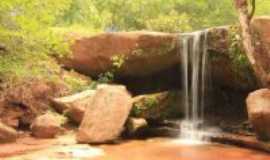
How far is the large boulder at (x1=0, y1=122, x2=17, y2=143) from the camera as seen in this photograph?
8914 millimetres

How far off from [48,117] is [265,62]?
15.5 ft

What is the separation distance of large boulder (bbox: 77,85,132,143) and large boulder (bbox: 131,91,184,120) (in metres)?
1.08

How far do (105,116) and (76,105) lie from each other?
131 cm

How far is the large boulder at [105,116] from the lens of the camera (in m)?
8.59

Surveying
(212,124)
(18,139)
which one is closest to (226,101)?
(212,124)

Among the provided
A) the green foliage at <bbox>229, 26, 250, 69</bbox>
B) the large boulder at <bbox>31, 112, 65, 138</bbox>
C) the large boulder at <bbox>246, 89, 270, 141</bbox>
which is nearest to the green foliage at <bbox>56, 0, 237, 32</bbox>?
the green foliage at <bbox>229, 26, 250, 69</bbox>

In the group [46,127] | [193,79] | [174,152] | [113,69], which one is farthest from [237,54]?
[46,127]

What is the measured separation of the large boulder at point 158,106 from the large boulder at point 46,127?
5.88ft

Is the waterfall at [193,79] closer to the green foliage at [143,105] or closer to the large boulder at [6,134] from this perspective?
the green foliage at [143,105]

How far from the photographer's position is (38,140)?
9070 mm

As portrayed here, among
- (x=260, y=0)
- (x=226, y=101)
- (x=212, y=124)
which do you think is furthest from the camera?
(x=260, y=0)

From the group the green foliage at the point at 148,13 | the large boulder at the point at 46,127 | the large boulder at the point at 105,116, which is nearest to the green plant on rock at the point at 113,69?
the large boulder at the point at 105,116

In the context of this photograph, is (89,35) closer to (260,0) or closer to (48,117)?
(48,117)

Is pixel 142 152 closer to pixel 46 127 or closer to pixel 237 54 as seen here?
pixel 46 127
